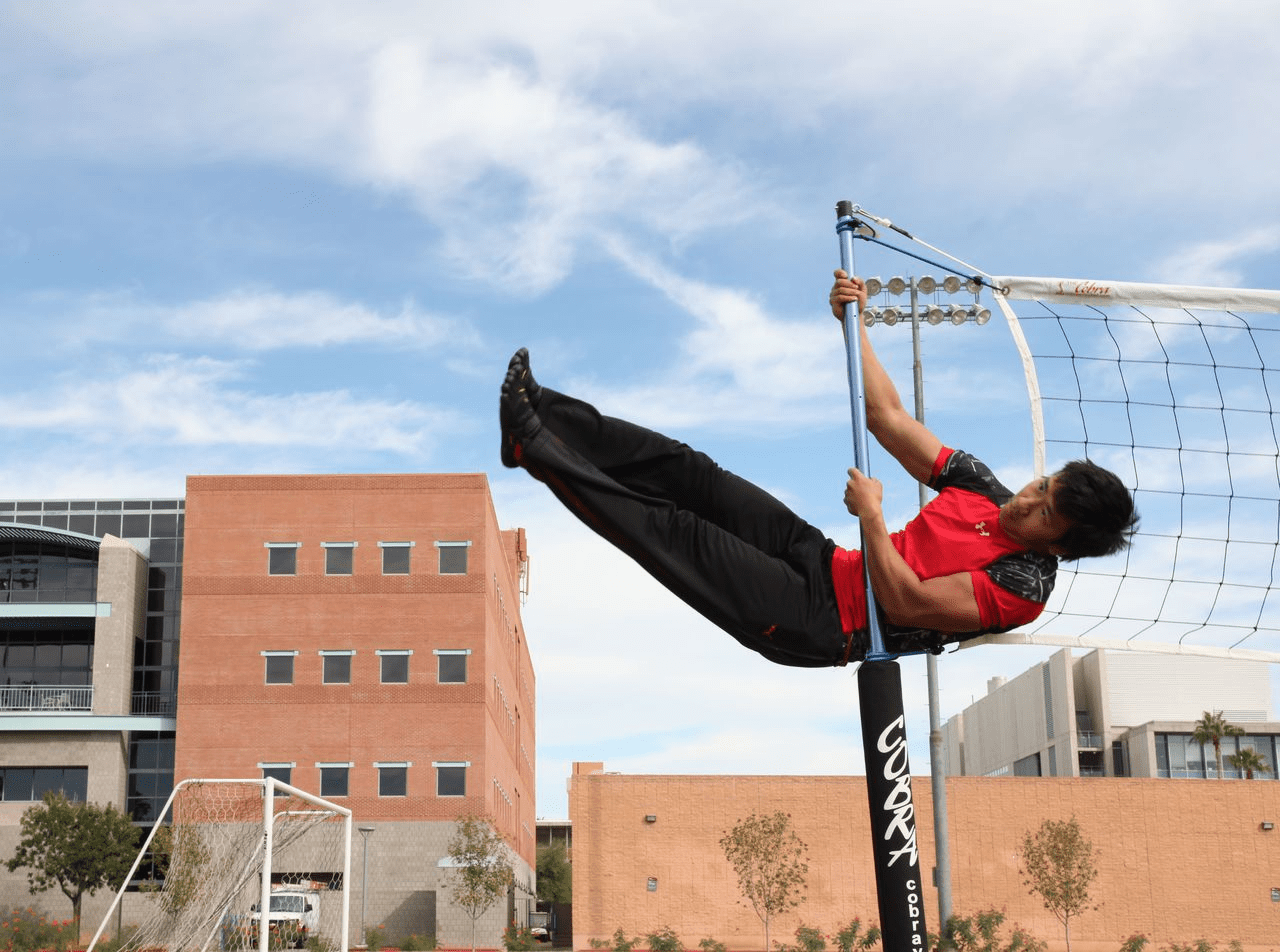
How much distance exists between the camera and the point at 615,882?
43906 mm

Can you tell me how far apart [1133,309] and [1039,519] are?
1.95 metres

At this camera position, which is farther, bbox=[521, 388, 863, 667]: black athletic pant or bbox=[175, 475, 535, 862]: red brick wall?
bbox=[175, 475, 535, 862]: red brick wall

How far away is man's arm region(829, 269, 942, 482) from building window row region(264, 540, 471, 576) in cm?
4267

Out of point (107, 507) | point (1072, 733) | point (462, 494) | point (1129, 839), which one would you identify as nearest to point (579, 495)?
point (462, 494)

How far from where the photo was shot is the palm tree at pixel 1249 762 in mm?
64062

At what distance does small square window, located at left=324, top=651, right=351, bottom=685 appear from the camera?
45.5 m

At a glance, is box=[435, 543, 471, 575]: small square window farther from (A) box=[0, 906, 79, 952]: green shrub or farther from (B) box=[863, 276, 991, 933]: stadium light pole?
(B) box=[863, 276, 991, 933]: stadium light pole

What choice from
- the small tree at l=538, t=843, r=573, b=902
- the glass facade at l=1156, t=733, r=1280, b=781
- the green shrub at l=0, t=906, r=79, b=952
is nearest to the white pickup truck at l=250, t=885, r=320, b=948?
the green shrub at l=0, t=906, r=79, b=952

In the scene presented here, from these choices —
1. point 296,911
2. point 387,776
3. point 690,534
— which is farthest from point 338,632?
point 690,534

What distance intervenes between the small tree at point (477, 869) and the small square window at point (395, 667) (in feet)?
17.3

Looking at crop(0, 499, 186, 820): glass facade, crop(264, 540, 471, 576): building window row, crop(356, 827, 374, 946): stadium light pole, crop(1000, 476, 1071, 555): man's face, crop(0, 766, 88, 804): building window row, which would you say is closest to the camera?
crop(1000, 476, 1071, 555): man's face

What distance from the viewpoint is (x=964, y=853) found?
4478 cm

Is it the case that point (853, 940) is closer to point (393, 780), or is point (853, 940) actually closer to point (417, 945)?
point (417, 945)

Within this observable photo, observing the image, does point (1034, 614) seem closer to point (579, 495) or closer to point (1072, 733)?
point (579, 495)
